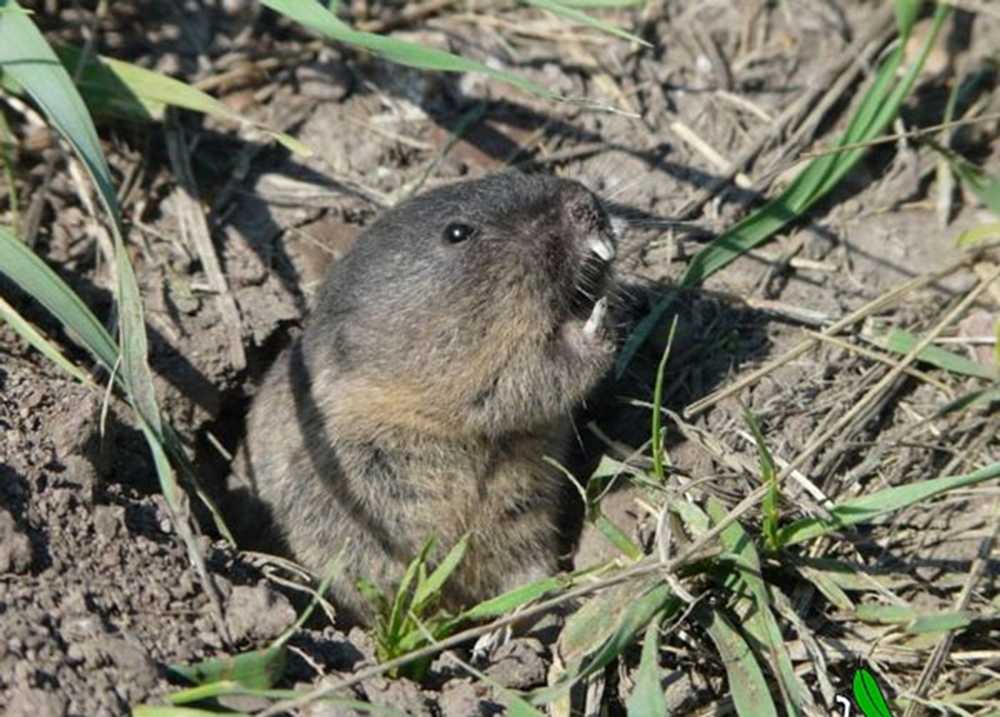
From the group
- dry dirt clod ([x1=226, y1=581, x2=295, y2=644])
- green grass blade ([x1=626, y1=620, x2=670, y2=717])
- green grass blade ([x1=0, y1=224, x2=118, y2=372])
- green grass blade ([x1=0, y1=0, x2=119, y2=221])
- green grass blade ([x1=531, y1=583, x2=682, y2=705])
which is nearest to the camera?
green grass blade ([x1=531, y1=583, x2=682, y2=705])

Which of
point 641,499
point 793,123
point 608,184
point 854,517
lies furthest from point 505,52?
point 854,517

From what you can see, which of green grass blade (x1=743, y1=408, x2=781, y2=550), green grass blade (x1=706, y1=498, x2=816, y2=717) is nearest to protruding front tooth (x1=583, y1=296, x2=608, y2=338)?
green grass blade (x1=743, y1=408, x2=781, y2=550)

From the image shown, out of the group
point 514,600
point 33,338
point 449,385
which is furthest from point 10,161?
point 514,600

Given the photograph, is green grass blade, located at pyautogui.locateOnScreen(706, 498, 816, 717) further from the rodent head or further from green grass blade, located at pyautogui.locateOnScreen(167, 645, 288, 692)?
green grass blade, located at pyautogui.locateOnScreen(167, 645, 288, 692)

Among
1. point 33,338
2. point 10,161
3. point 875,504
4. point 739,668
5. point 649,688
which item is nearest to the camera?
point 649,688

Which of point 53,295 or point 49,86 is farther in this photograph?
point 49,86

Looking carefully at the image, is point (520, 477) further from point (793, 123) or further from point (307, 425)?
point (793, 123)

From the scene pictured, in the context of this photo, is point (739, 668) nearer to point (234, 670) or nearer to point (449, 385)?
point (449, 385)
